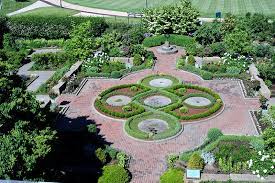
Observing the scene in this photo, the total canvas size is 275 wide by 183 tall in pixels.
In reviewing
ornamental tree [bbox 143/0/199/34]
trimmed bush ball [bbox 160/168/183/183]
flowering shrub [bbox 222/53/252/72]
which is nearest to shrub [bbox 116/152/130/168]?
trimmed bush ball [bbox 160/168/183/183]

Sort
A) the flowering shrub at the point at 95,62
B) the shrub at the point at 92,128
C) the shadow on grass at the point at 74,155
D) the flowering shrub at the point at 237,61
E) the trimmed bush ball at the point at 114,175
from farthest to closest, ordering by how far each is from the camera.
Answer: the flowering shrub at the point at 95,62, the flowering shrub at the point at 237,61, the shrub at the point at 92,128, the shadow on grass at the point at 74,155, the trimmed bush ball at the point at 114,175

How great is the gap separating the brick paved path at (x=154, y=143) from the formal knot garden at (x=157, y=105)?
799 millimetres

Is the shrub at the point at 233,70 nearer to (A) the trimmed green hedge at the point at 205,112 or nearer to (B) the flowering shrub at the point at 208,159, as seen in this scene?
(A) the trimmed green hedge at the point at 205,112

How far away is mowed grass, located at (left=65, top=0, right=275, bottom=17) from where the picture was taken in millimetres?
81206

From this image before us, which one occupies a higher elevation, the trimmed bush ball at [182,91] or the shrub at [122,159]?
the trimmed bush ball at [182,91]

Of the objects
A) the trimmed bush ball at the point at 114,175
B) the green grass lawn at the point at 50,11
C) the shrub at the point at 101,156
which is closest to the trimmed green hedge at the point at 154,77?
the shrub at the point at 101,156

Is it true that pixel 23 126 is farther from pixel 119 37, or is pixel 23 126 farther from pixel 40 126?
pixel 119 37

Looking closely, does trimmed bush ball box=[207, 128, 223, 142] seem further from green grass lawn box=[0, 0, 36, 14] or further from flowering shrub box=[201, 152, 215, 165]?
green grass lawn box=[0, 0, 36, 14]

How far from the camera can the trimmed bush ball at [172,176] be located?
3506 cm

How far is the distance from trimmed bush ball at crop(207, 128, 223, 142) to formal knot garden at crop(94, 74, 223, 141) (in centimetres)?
322

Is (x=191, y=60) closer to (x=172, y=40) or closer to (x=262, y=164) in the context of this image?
(x=172, y=40)

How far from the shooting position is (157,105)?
48969 mm

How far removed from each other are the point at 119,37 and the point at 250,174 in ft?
119

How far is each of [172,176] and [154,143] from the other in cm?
733
